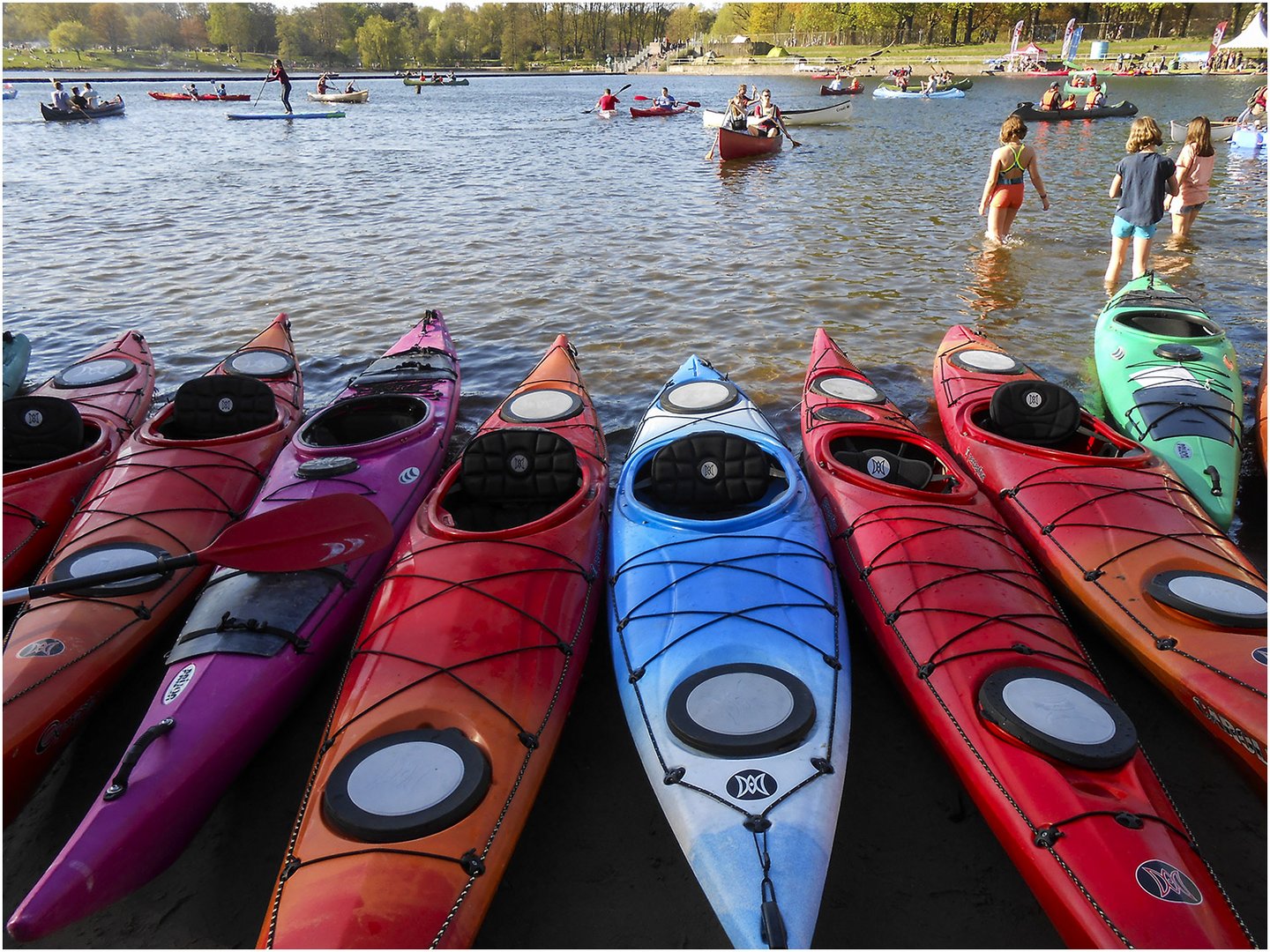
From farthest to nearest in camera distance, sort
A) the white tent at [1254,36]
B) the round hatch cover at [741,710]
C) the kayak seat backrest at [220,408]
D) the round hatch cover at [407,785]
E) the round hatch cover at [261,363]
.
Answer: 1. the white tent at [1254,36]
2. the round hatch cover at [261,363]
3. the kayak seat backrest at [220,408]
4. the round hatch cover at [741,710]
5. the round hatch cover at [407,785]

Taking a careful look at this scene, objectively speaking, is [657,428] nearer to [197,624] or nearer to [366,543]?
[366,543]

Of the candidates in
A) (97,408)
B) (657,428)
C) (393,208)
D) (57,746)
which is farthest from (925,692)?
(393,208)

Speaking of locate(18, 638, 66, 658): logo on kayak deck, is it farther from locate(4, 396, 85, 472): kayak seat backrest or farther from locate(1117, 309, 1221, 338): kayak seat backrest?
locate(1117, 309, 1221, 338): kayak seat backrest

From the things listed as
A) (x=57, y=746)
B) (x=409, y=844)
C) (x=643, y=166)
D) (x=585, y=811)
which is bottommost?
(x=585, y=811)

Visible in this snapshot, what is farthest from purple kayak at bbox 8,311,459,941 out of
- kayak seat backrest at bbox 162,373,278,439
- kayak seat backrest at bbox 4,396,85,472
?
kayak seat backrest at bbox 4,396,85,472

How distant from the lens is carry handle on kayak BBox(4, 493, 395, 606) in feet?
9.99

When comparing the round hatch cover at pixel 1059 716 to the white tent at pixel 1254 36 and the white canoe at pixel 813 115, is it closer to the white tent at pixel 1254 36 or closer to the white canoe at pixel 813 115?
the white canoe at pixel 813 115

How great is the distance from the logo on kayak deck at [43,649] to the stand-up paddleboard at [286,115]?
2992 centimetres

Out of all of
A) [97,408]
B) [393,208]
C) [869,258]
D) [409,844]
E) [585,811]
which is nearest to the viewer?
[409,844]

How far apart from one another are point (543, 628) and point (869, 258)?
8.73 meters

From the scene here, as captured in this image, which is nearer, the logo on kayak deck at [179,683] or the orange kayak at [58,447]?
the logo on kayak deck at [179,683]

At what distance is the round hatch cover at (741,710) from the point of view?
279 cm

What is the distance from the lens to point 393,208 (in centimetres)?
1410

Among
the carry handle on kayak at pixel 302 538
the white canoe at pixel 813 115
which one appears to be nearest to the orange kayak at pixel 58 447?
the carry handle on kayak at pixel 302 538
